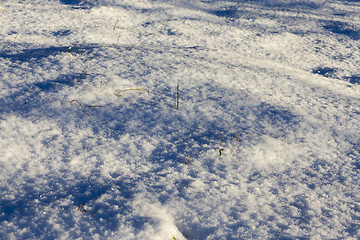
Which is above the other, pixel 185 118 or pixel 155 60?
pixel 155 60

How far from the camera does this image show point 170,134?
3.74 feet

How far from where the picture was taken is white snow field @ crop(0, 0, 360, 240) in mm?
799

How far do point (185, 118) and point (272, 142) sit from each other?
45 centimetres

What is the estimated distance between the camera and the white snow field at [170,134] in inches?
31.4

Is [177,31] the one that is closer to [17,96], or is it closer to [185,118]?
[185,118]

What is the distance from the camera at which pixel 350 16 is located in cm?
286

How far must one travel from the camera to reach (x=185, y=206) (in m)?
0.83

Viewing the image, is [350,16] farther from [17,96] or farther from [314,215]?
[17,96]

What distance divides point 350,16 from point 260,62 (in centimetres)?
190

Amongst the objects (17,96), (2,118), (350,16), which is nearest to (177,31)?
(17,96)

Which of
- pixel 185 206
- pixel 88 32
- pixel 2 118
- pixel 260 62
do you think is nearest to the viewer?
pixel 185 206

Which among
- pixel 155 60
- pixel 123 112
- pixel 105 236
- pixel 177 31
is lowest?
pixel 105 236

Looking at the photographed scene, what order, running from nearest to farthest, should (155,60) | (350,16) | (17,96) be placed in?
(17,96) < (155,60) < (350,16)

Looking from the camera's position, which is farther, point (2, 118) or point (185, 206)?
point (2, 118)
